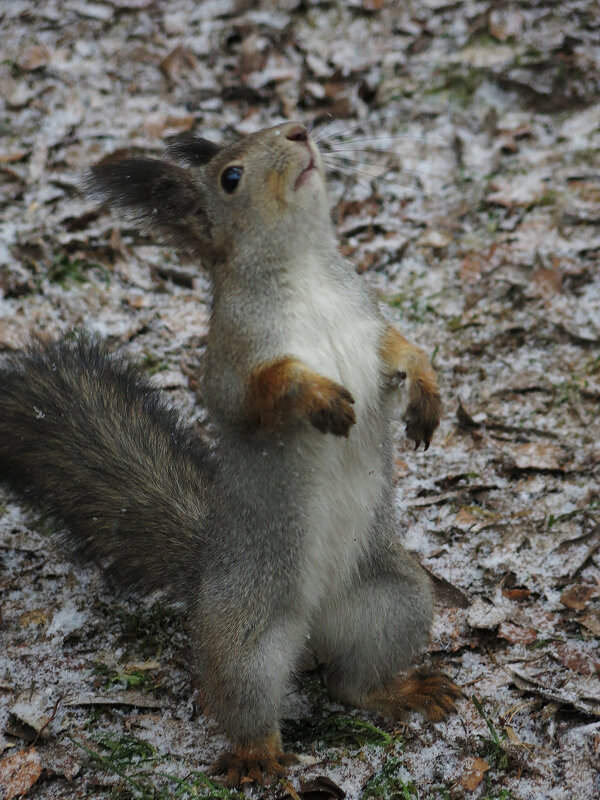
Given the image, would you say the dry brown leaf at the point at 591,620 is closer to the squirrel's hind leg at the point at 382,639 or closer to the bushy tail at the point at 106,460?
the squirrel's hind leg at the point at 382,639

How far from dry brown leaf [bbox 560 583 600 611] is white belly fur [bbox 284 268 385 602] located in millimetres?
909

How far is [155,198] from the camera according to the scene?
255 cm

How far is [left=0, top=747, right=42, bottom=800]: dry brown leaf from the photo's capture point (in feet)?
8.21

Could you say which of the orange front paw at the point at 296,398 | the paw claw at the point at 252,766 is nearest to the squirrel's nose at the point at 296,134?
the orange front paw at the point at 296,398

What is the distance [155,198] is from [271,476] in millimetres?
895

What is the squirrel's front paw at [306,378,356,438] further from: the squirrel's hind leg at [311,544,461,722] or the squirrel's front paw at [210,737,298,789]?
the squirrel's front paw at [210,737,298,789]

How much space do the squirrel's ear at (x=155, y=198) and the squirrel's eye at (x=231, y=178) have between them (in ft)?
0.37

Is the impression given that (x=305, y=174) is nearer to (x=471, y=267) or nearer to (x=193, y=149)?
(x=193, y=149)

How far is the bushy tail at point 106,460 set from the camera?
9.37 ft

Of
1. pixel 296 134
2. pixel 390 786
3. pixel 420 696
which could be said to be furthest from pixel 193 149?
pixel 390 786

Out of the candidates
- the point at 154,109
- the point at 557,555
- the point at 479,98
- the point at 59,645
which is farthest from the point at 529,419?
the point at 154,109

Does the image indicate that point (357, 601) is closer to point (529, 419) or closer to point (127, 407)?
point (127, 407)

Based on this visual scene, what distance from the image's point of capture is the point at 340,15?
6.16 meters

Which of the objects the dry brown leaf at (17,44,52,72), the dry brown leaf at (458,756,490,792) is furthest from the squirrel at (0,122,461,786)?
the dry brown leaf at (17,44,52,72)
